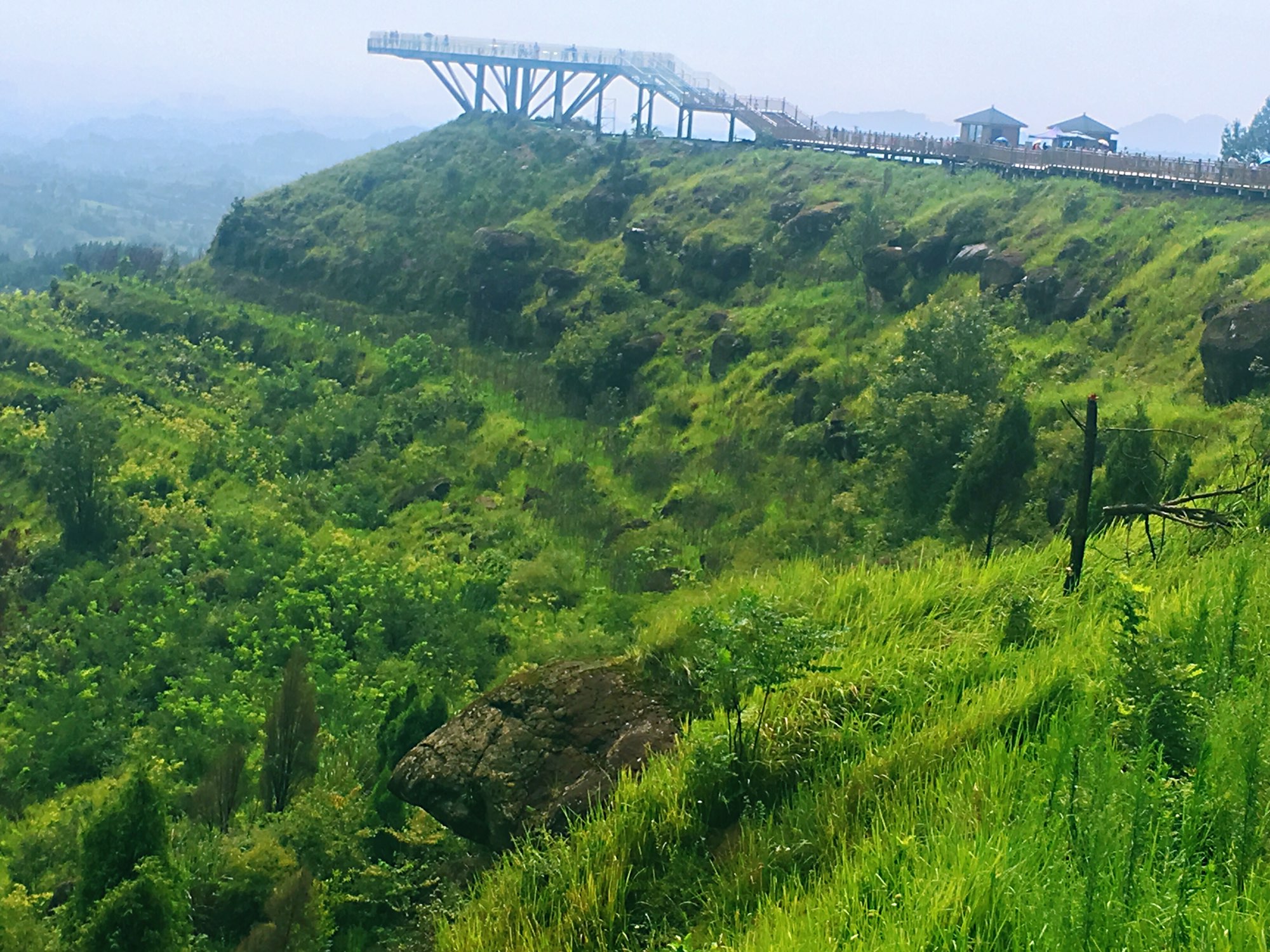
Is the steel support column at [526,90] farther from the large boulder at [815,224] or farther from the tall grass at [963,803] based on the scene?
the tall grass at [963,803]

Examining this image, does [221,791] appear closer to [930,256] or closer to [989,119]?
[930,256]

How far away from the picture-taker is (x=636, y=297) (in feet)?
110

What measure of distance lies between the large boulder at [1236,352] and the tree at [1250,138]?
48317 mm

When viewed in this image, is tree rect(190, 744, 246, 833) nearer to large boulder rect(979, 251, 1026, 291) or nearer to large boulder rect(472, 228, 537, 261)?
large boulder rect(979, 251, 1026, 291)

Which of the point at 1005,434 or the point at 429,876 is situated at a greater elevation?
the point at 1005,434

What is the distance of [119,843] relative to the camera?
8.24 metres

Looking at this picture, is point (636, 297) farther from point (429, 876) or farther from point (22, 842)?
point (429, 876)

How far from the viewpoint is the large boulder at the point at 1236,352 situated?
54.7 feet

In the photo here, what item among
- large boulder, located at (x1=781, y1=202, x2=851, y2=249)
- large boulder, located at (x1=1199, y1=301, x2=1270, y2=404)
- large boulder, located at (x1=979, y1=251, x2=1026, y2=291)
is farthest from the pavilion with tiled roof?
large boulder, located at (x1=1199, y1=301, x2=1270, y2=404)

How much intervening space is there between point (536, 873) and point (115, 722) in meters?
14.5

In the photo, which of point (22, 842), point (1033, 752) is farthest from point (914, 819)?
point (22, 842)

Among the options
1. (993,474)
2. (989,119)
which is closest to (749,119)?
(989,119)

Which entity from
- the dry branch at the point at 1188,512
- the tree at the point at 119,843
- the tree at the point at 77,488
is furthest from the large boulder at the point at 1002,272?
the tree at the point at 119,843

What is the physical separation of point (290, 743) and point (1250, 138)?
66161 mm
